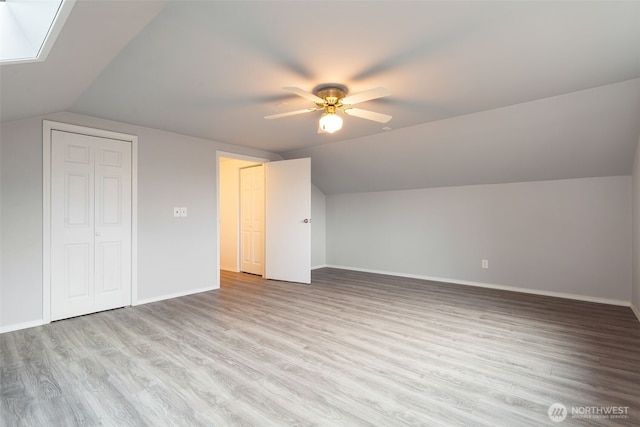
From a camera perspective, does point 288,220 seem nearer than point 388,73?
No

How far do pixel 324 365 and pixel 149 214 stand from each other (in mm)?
3027

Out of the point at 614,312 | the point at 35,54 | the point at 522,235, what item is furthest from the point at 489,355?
the point at 35,54

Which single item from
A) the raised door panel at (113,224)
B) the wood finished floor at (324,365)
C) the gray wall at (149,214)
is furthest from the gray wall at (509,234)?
the raised door panel at (113,224)

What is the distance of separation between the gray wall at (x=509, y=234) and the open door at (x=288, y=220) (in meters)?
1.59

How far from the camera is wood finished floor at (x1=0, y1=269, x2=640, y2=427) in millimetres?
1719

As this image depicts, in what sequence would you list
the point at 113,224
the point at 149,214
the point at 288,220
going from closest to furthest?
the point at 113,224, the point at 149,214, the point at 288,220

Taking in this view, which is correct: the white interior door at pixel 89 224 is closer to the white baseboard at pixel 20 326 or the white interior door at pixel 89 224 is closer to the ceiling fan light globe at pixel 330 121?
the white baseboard at pixel 20 326

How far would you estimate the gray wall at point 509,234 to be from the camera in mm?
3803

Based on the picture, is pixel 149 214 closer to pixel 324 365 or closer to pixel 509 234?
pixel 324 365

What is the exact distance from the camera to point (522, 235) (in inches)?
171

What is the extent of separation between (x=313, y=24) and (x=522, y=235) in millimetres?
4159

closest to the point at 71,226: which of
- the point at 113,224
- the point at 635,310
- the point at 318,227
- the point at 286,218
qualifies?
the point at 113,224

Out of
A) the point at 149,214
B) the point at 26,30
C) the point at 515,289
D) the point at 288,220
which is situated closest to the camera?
the point at 26,30

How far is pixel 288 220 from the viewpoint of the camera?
5.07m
